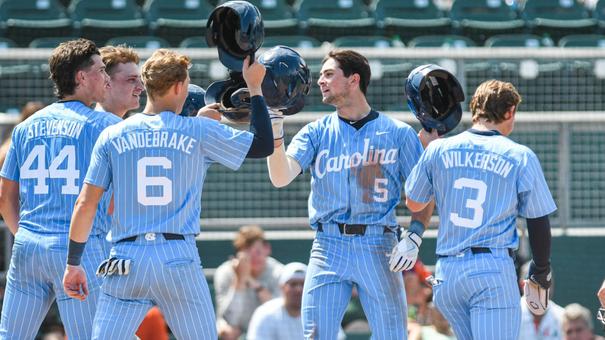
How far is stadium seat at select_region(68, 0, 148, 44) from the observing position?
38.1 feet

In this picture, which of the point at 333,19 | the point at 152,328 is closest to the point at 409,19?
the point at 333,19

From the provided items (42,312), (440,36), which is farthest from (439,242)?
(440,36)

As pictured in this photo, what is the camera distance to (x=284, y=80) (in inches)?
224

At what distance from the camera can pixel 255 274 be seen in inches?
343

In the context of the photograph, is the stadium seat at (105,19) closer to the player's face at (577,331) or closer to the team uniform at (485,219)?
the player's face at (577,331)

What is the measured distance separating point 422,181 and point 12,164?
2.11 metres

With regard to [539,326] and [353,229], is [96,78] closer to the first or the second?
[353,229]

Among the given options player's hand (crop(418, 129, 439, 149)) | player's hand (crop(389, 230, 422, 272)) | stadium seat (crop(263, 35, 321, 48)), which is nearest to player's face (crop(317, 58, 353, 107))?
player's hand (crop(418, 129, 439, 149))

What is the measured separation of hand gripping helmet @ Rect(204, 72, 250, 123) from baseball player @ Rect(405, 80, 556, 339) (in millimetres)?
995

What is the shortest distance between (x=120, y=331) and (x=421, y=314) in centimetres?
405

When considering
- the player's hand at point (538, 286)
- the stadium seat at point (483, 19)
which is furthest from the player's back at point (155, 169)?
the stadium seat at point (483, 19)

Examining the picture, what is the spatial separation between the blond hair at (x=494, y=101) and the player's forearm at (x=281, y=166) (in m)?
1.03

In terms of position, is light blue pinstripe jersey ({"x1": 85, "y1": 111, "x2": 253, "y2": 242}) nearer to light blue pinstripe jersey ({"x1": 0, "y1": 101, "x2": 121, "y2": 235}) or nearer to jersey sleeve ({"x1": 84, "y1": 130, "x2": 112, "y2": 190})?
jersey sleeve ({"x1": 84, "y1": 130, "x2": 112, "y2": 190})

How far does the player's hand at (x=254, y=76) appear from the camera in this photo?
515cm
